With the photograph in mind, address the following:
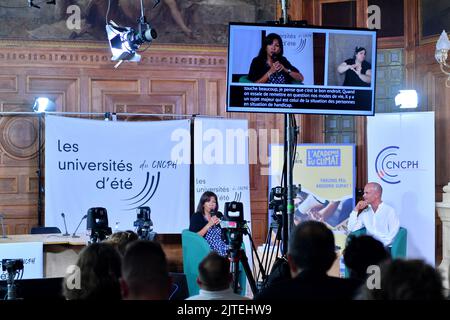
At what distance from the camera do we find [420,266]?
191 cm

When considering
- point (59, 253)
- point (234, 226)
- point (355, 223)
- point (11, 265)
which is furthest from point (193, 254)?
point (11, 265)

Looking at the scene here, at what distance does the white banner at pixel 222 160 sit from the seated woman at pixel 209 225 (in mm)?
1300

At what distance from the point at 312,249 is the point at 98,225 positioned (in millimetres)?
2791

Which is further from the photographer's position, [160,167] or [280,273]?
[160,167]

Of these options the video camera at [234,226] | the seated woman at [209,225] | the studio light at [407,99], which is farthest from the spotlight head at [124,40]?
the studio light at [407,99]

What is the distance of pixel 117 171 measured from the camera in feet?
26.3

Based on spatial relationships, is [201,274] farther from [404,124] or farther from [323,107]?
[404,124]

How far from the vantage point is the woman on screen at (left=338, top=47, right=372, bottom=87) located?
178 inches

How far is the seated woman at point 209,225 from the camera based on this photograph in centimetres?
677

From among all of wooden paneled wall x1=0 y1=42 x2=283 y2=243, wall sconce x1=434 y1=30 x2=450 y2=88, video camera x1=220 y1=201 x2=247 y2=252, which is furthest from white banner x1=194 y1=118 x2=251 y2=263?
video camera x1=220 y1=201 x2=247 y2=252

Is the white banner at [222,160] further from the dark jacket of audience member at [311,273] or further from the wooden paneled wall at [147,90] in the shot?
the dark jacket of audience member at [311,273]
